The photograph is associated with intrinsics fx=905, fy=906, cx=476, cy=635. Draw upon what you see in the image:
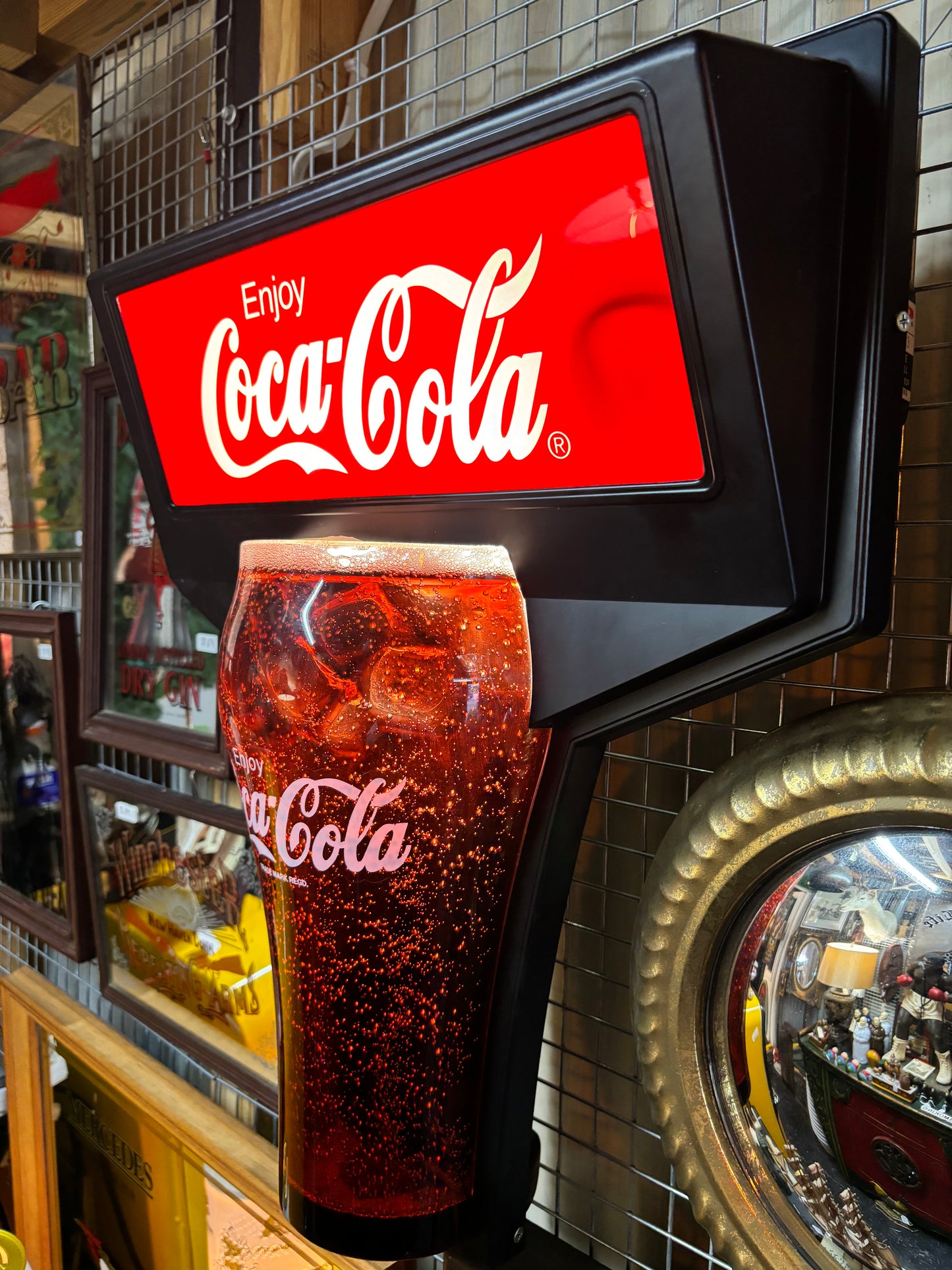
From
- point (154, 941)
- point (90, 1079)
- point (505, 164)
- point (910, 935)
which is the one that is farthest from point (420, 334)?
point (90, 1079)

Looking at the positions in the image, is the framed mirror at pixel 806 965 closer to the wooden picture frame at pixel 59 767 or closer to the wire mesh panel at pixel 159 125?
the wire mesh panel at pixel 159 125

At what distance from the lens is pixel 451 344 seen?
553 millimetres

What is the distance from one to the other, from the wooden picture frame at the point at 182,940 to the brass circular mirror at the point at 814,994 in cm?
60

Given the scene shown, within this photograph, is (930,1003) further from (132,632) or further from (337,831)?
(132,632)

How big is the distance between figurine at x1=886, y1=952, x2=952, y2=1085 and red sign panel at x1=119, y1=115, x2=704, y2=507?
0.92 feet

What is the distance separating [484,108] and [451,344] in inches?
17.3

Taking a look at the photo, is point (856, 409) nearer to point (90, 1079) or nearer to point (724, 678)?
point (724, 678)

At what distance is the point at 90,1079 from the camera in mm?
1318

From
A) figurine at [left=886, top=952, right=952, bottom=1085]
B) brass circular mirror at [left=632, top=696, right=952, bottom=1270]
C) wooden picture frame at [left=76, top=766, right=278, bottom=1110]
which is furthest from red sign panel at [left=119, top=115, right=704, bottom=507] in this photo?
wooden picture frame at [left=76, top=766, right=278, bottom=1110]

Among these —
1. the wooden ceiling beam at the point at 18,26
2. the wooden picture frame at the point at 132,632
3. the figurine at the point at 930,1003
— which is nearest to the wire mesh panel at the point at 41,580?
the wooden picture frame at the point at 132,632

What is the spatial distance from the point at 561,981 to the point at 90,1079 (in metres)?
0.88

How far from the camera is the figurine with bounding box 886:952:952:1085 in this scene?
0.47 metres

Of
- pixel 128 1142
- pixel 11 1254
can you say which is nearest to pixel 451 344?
pixel 128 1142

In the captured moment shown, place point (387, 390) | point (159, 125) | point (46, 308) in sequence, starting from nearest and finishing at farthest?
1. point (387, 390)
2. point (159, 125)
3. point (46, 308)
